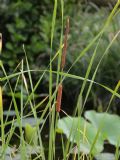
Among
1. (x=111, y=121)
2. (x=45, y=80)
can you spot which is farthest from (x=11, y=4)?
(x=111, y=121)

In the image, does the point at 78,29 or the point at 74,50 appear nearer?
the point at 74,50

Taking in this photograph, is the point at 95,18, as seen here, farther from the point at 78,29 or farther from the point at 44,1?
the point at 44,1

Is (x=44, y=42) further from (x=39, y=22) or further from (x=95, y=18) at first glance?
(x=95, y=18)

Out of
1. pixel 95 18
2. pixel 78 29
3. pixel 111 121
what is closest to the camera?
pixel 111 121

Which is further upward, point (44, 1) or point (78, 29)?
point (44, 1)

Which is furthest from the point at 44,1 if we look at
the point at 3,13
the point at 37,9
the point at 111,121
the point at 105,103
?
the point at 111,121

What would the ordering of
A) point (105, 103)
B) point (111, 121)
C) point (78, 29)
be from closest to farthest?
point (111, 121), point (105, 103), point (78, 29)

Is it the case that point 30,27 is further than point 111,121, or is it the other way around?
point 30,27

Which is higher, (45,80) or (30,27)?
(30,27)

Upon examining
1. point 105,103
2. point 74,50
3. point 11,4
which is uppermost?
point 11,4
